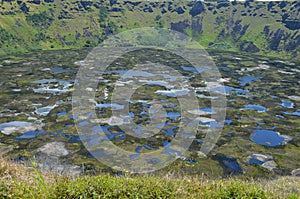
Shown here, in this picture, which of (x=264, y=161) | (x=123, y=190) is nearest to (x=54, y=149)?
(x=264, y=161)

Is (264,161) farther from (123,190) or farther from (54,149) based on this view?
(123,190)

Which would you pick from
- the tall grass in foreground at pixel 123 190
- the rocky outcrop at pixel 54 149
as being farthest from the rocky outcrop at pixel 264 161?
the tall grass in foreground at pixel 123 190

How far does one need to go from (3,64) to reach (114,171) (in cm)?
14201

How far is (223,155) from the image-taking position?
5756 cm

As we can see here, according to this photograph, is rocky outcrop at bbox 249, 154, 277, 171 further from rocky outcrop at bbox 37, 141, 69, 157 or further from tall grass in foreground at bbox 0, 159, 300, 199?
tall grass in foreground at bbox 0, 159, 300, 199

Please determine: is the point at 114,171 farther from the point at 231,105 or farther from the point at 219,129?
the point at 231,105

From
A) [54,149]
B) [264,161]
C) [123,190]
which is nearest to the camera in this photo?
[123,190]

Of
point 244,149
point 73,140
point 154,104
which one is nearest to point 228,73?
point 154,104

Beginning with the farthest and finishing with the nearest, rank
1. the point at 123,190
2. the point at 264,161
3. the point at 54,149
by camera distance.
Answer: the point at 54,149 → the point at 264,161 → the point at 123,190

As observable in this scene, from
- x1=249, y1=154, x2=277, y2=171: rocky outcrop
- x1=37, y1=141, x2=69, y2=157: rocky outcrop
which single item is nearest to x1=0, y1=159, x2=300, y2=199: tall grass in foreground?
x1=37, y1=141, x2=69, y2=157: rocky outcrop

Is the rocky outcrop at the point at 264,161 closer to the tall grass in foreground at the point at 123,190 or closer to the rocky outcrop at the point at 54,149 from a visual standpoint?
the rocky outcrop at the point at 54,149

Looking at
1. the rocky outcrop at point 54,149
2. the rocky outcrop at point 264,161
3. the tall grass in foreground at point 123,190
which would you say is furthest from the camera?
the rocky outcrop at point 54,149

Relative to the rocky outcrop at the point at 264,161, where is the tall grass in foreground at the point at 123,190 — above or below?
above

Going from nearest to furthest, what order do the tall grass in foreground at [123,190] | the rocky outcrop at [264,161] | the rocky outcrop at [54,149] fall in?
the tall grass in foreground at [123,190] < the rocky outcrop at [264,161] < the rocky outcrop at [54,149]
